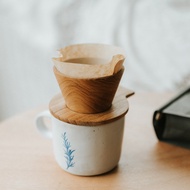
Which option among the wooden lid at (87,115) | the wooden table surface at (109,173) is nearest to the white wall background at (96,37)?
the wooden table surface at (109,173)

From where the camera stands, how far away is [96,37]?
4.52ft

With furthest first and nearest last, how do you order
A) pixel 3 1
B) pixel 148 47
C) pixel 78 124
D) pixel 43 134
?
pixel 3 1
pixel 148 47
pixel 43 134
pixel 78 124

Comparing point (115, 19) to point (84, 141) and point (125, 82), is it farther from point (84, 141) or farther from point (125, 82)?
point (84, 141)

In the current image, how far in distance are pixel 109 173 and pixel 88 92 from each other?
16 centimetres

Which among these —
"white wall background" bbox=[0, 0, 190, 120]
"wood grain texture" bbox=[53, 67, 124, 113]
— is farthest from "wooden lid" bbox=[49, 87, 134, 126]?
"white wall background" bbox=[0, 0, 190, 120]

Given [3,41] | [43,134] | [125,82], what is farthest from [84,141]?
[3,41]

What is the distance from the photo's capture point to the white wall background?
130 centimetres

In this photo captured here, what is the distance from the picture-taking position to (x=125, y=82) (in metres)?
1.34

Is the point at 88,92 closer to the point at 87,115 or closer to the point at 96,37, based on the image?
the point at 87,115

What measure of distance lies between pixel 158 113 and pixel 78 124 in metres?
0.22

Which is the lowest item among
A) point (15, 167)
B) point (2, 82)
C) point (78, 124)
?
point (2, 82)

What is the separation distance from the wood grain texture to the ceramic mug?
30 mm

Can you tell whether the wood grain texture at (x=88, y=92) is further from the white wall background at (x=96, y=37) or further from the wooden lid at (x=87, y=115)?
the white wall background at (x=96, y=37)

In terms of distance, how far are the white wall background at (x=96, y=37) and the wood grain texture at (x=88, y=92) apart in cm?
70
